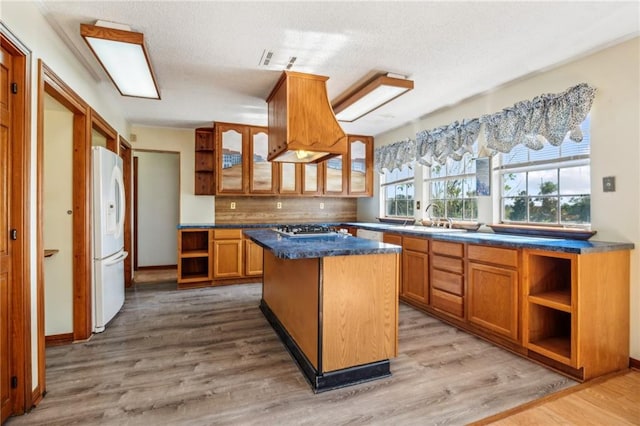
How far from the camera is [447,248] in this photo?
3.32 metres

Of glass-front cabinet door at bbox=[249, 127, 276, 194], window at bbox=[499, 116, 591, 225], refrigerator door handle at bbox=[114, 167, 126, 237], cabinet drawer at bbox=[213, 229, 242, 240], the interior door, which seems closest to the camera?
the interior door

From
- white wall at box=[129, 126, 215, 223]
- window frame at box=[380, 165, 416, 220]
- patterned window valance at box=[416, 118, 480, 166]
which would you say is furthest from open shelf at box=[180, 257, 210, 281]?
patterned window valance at box=[416, 118, 480, 166]

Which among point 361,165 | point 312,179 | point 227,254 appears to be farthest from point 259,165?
point 361,165

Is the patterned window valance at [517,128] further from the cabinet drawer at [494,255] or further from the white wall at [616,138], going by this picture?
the cabinet drawer at [494,255]

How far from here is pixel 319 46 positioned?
252 cm

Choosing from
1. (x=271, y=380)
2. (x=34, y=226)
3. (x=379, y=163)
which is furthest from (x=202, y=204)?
(x=271, y=380)

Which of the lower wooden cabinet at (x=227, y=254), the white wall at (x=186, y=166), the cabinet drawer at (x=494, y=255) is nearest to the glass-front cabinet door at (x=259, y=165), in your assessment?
the lower wooden cabinet at (x=227, y=254)

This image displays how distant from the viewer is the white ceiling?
2.05 meters

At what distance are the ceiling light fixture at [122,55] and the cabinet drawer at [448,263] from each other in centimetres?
322

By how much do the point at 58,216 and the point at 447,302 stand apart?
3740mm

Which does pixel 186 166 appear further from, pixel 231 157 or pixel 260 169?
pixel 260 169

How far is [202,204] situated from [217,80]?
8.35 ft

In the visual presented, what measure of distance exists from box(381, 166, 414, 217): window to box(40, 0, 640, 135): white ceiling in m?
1.74

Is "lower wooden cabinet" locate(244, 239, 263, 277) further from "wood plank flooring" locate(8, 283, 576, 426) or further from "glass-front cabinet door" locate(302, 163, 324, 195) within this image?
"wood plank flooring" locate(8, 283, 576, 426)
